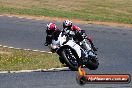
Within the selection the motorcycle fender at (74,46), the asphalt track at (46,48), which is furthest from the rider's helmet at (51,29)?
the asphalt track at (46,48)

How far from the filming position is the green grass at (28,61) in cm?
2181

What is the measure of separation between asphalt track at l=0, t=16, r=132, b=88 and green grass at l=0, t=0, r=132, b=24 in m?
6.32

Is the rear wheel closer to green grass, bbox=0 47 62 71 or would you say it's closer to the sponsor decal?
the sponsor decal

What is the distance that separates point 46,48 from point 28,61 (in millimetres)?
18146

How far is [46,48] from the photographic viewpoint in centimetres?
3975

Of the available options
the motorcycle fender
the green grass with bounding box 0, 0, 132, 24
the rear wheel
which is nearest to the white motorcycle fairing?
the motorcycle fender

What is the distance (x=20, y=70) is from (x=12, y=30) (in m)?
27.4

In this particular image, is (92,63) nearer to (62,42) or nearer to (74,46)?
(74,46)

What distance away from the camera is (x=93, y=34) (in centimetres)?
5484

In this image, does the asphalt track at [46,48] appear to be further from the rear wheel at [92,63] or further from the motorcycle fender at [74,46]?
the motorcycle fender at [74,46]

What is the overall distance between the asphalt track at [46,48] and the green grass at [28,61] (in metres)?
1.07

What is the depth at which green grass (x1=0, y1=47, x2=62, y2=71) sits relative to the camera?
2181 centimetres

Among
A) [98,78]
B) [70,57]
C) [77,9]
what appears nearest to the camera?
[70,57]

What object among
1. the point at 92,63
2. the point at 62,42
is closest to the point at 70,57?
the point at 62,42
